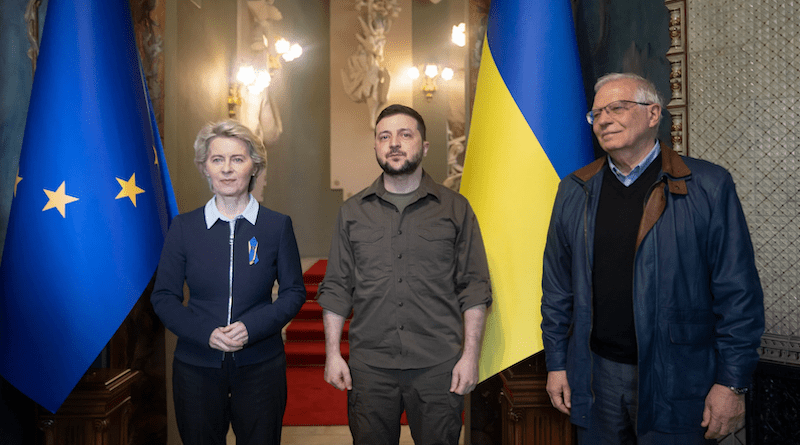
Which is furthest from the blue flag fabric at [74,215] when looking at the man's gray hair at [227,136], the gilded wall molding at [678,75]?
the gilded wall molding at [678,75]

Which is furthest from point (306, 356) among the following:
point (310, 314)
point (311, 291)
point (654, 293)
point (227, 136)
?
point (654, 293)

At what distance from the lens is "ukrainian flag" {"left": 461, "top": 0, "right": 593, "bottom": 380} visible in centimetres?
195

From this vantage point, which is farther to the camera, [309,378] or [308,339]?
[308,339]

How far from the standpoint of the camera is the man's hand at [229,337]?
5.20ft

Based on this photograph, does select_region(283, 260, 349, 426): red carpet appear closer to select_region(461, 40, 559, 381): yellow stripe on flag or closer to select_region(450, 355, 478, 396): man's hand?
select_region(461, 40, 559, 381): yellow stripe on flag

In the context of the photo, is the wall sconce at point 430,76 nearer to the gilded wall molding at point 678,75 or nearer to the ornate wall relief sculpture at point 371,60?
the ornate wall relief sculpture at point 371,60

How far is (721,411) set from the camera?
1.41 m

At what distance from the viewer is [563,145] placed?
1986mm

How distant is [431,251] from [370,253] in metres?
0.22

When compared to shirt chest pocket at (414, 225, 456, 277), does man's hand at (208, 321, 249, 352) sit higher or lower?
lower

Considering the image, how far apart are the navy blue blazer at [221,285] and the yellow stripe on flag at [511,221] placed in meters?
0.81

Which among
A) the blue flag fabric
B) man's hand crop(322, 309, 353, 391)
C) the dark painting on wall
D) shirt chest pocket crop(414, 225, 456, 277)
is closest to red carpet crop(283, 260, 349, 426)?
the blue flag fabric

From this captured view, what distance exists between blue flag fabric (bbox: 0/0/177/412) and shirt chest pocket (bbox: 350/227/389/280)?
36.0 inches

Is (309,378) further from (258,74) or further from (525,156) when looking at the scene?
(258,74)
